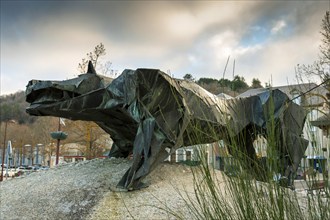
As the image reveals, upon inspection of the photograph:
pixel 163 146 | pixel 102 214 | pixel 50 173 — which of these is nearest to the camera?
pixel 102 214

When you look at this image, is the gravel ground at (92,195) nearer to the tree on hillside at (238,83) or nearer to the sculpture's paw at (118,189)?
the sculpture's paw at (118,189)

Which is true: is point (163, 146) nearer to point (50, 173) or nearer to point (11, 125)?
point (50, 173)

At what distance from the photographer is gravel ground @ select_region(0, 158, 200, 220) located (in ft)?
19.3

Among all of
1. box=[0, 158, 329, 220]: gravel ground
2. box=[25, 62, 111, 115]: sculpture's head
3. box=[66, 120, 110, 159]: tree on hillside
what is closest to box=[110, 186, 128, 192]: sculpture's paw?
box=[0, 158, 329, 220]: gravel ground

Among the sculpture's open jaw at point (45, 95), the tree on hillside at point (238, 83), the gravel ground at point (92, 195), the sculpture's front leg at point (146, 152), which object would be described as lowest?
the gravel ground at point (92, 195)

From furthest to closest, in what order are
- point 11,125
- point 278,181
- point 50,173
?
point 11,125, point 50,173, point 278,181

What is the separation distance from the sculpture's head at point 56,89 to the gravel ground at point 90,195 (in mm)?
1515

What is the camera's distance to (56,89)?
6.59 m

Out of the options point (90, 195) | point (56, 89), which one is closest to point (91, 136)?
point (56, 89)

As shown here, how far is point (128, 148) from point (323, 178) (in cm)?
691

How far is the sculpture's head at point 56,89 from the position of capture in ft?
21.5

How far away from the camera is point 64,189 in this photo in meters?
6.82

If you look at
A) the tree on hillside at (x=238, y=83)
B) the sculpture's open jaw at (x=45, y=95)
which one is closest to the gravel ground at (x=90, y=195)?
the sculpture's open jaw at (x=45, y=95)

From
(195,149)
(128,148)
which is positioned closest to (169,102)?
(128,148)
